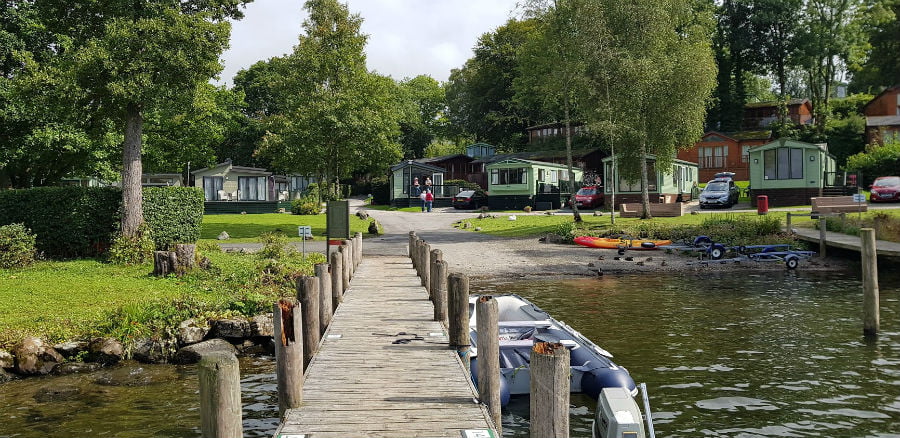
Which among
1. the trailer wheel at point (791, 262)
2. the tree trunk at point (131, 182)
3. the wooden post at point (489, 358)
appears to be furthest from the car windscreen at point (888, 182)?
the wooden post at point (489, 358)

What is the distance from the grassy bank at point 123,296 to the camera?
14000 mm

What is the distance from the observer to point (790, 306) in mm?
18938

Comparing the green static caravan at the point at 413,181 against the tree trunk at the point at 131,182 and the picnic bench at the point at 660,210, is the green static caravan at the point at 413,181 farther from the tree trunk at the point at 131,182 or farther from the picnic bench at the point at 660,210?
the tree trunk at the point at 131,182

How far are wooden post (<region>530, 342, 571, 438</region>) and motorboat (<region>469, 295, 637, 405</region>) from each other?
398cm

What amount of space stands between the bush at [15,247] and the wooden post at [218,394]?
1790 centimetres

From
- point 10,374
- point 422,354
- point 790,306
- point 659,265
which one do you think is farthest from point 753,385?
point 659,265

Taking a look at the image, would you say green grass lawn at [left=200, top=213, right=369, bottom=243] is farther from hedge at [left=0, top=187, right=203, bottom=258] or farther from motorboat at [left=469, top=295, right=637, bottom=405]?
motorboat at [left=469, top=295, right=637, bottom=405]

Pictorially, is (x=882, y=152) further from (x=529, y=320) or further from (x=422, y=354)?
(x=422, y=354)

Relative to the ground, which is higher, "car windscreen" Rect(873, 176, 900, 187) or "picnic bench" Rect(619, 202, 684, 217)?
"car windscreen" Rect(873, 176, 900, 187)

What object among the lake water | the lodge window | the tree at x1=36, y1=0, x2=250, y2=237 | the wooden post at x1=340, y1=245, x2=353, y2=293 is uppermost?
the tree at x1=36, y1=0, x2=250, y2=237

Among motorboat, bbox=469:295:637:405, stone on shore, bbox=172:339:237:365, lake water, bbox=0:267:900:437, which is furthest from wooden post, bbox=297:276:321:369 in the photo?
stone on shore, bbox=172:339:237:365

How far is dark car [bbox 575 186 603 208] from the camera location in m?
50.0

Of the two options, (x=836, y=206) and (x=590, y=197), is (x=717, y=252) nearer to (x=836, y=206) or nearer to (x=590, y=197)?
(x=836, y=206)

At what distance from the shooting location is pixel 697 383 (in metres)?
12.1
